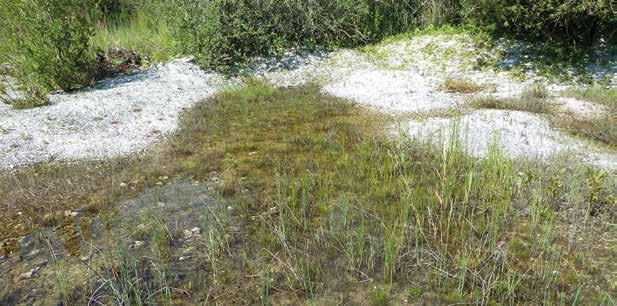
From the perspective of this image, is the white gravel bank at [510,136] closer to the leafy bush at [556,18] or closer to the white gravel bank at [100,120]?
the leafy bush at [556,18]

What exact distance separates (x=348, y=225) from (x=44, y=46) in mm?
9812

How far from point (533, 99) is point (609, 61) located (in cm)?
333

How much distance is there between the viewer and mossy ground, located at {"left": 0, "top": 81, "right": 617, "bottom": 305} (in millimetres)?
5059

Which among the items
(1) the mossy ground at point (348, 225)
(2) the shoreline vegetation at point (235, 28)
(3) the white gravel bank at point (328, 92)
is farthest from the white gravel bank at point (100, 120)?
(2) the shoreline vegetation at point (235, 28)

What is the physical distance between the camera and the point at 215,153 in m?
8.98

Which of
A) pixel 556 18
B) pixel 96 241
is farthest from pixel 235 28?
pixel 96 241

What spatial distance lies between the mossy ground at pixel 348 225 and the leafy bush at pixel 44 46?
456 cm

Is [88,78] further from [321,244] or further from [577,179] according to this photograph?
[577,179]

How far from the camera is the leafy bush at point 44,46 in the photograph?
11773 millimetres

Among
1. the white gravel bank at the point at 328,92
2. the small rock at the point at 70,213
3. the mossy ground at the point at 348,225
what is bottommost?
the mossy ground at the point at 348,225

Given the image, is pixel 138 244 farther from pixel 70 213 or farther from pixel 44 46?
pixel 44 46

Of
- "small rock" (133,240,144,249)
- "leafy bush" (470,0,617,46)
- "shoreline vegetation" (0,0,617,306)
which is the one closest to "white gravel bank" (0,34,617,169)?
"shoreline vegetation" (0,0,617,306)

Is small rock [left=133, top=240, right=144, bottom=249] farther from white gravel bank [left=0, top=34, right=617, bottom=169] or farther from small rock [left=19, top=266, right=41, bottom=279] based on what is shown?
white gravel bank [left=0, top=34, right=617, bottom=169]

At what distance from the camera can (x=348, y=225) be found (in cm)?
620
